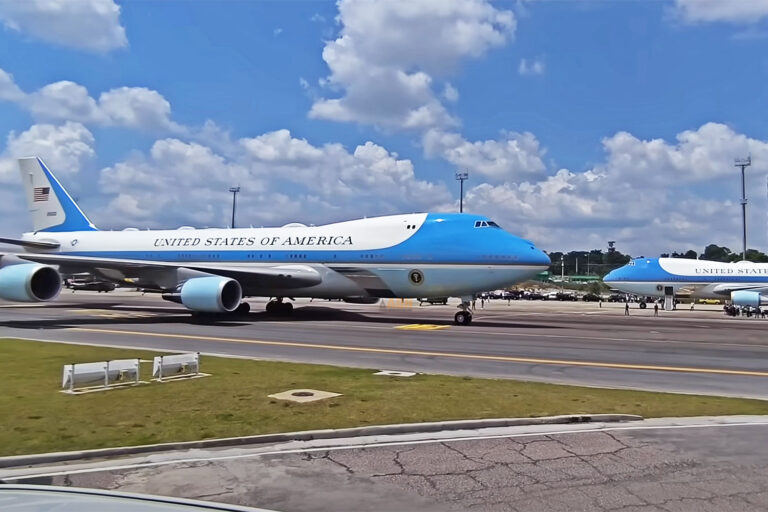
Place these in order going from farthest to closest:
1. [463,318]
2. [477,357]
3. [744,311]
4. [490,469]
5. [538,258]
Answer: [744,311]
[463,318]
[538,258]
[477,357]
[490,469]

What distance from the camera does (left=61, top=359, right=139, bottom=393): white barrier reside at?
36.5 feet

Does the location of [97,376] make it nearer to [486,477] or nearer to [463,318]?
[486,477]

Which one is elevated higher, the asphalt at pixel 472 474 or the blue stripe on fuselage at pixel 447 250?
the blue stripe on fuselage at pixel 447 250

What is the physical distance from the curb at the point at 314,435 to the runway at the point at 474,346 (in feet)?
13.4

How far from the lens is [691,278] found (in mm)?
60000

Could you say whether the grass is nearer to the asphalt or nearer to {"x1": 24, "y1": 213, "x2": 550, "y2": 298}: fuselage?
the asphalt

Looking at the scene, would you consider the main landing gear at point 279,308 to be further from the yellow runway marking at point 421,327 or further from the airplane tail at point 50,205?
the airplane tail at point 50,205

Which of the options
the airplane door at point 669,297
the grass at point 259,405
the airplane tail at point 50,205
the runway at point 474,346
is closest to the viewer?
the grass at point 259,405

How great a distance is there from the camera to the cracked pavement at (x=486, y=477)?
6070 millimetres

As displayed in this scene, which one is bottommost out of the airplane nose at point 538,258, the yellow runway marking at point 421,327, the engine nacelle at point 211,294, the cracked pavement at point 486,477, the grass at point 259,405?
the cracked pavement at point 486,477

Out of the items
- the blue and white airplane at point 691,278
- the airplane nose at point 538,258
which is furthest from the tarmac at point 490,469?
the blue and white airplane at point 691,278

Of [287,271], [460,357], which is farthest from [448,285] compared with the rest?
[460,357]

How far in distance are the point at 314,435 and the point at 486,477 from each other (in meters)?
2.57

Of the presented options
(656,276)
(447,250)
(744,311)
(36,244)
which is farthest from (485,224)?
→ (656,276)
